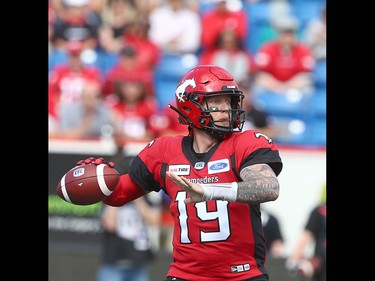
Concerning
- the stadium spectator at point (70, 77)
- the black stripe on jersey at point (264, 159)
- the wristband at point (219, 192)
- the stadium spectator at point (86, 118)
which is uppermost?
the stadium spectator at point (70, 77)

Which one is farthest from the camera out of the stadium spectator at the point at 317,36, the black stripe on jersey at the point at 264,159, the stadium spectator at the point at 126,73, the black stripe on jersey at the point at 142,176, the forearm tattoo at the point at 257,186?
the stadium spectator at the point at 317,36

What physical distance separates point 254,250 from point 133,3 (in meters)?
6.63

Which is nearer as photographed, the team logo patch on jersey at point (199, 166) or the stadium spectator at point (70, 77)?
the team logo patch on jersey at point (199, 166)

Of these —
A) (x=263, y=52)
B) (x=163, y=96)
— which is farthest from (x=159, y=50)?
(x=263, y=52)

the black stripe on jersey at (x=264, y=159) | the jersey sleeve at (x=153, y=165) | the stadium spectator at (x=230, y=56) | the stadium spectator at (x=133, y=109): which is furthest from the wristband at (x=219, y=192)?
the stadium spectator at (x=230, y=56)

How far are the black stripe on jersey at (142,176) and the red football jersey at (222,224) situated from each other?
12.7 inches

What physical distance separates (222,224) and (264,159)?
0.49 metres

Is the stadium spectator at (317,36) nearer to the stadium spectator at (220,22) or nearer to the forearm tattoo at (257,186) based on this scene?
the stadium spectator at (220,22)

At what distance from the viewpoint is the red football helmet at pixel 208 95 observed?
194 inches

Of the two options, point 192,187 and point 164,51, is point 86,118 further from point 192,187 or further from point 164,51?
point 192,187

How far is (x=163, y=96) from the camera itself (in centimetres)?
1049

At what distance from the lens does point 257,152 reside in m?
4.70

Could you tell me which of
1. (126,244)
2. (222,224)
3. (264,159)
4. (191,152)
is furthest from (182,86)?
(126,244)
